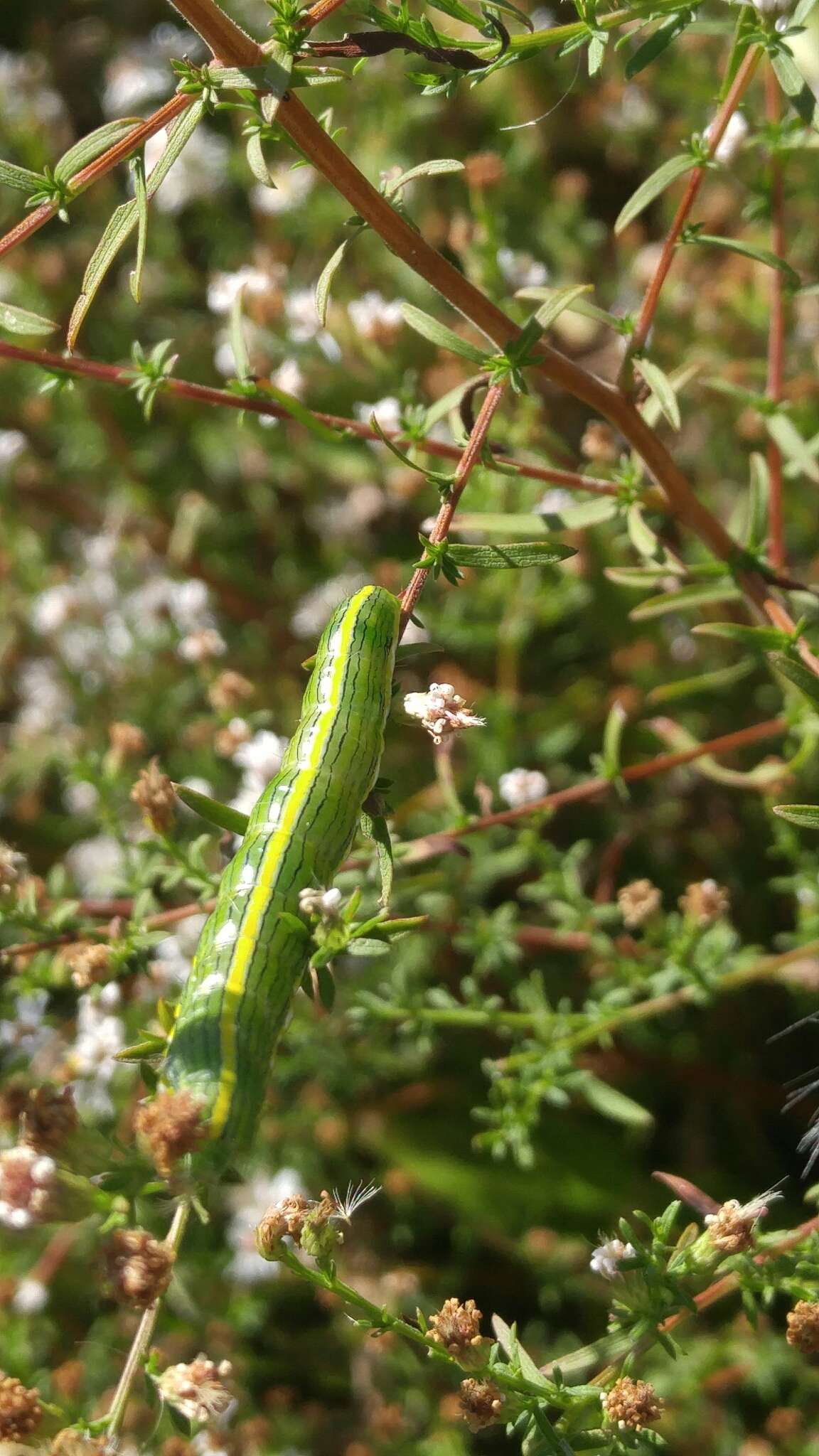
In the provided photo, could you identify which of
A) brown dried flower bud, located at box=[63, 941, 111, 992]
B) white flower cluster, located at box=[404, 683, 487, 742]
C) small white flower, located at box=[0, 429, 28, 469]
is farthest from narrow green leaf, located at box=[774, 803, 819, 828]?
small white flower, located at box=[0, 429, 28, 469]

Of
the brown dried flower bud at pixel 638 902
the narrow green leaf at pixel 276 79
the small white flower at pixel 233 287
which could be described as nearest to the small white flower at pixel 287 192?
the small white flower at pixel 233 287

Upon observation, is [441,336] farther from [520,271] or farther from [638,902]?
[520,271]

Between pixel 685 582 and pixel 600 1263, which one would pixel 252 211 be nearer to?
pixel 685 582

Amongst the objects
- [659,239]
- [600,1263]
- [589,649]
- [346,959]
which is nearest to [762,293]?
[659,239]

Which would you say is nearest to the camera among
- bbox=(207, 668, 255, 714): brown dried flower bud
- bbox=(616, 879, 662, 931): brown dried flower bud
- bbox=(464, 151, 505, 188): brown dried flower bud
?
bbox=(616, 879, 662, 931): brown dried flower bud

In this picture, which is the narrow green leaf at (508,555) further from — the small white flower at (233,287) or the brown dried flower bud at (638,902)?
the small white flower at (233,287)

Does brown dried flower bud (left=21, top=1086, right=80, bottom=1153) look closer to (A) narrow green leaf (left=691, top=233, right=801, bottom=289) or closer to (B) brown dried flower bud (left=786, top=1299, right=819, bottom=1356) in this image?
(B) brown dried flower bud (left=786, top=1299, right=819, bottom=1356)

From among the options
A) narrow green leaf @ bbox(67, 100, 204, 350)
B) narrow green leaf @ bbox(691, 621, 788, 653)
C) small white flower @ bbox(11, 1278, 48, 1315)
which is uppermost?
narrow green leaf @ bbox(67, 100, 204, 350)
